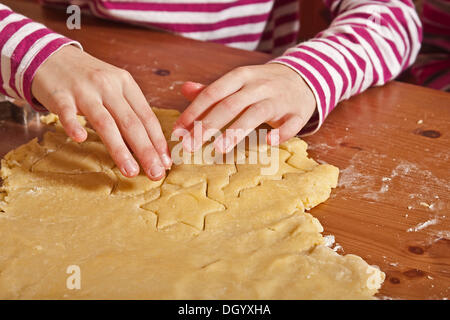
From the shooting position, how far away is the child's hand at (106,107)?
81 cm

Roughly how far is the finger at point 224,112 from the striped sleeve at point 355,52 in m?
0.14

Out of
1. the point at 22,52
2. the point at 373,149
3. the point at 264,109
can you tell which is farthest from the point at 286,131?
the point at 22,52

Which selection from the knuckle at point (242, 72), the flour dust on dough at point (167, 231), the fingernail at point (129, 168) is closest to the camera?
the flour dust on dough at point (167, 231)

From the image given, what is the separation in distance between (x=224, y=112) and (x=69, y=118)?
0.25m

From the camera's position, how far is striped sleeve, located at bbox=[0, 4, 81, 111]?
3.07 feet

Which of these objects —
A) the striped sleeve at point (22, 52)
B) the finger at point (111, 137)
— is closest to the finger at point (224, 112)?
the finger at point (111, 137)

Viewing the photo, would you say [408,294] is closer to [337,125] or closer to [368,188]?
[368,188]

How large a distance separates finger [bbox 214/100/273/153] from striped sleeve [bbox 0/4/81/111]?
1.18ft

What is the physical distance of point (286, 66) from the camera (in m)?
0.99

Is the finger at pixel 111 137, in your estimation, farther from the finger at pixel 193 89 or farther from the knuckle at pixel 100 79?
the finger at pixel 193 89

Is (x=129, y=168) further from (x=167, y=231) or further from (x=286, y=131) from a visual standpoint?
(x=286, y=131)

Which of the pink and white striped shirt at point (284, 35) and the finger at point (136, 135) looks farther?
the pink and white striped shirt at point (284, 35)

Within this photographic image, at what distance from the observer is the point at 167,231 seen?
2.44 ft

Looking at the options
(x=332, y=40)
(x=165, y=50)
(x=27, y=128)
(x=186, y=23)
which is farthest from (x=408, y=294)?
(x=186, y=23)
